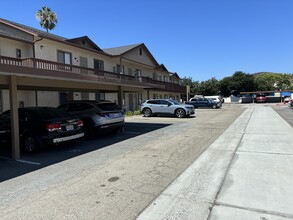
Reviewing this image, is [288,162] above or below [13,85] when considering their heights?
below

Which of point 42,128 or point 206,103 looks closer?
point 42,128

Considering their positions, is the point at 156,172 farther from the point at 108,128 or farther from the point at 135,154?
the point at 108,128

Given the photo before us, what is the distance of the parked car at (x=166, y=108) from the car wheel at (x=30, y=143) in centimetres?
1471

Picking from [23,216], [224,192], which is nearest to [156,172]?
[224,192]

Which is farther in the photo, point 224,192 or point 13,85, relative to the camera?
point 13,85

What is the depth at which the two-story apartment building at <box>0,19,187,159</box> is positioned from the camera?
8.13 meters

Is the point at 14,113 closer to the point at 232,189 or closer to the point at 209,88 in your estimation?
the point at 232,189

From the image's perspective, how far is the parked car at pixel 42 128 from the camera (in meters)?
8.62

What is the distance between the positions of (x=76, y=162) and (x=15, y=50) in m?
12.2

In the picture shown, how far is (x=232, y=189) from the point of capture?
495 centimetres

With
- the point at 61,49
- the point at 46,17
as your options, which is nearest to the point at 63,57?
the point at 61,49

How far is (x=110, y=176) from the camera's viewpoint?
5.91 m

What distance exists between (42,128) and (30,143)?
2.55 feet

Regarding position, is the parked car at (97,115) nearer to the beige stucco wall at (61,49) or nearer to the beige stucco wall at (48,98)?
the beige stucco wall at (48,98)
